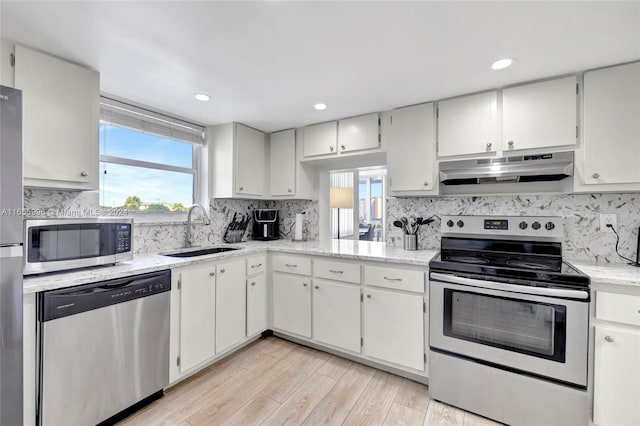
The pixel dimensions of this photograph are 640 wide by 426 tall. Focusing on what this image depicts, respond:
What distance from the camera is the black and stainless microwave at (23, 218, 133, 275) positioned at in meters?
1.43

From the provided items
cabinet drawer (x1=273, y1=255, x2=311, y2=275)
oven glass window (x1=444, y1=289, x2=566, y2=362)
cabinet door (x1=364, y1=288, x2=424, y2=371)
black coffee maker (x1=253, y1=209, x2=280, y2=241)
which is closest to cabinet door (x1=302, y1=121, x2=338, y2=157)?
black coffee maker (x1=253, y1=209, x2=280, y2=241)

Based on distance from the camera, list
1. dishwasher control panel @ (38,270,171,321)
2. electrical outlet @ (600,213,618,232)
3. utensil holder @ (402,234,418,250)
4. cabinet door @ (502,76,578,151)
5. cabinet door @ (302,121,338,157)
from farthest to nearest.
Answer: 1. cabinet door @ (302,121,338,157)
2. utensil holder @ (402,234,418,250)
3. electrical outlet @ (600,213,618,232)
4. cabinet door @ (502,76,578,151)
5. dishwasher control panel @ (38,270,171,321)

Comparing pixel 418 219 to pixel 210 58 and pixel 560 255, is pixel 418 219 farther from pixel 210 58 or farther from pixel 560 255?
pixel 210 58

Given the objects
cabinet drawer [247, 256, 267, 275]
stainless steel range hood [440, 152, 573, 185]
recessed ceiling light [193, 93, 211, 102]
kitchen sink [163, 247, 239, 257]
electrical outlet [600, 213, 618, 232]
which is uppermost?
recessed ceiling light [193, 93, 211, 102]

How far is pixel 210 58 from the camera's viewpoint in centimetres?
168

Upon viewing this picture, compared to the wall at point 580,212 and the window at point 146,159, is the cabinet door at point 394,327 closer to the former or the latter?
the wall at point 580,212

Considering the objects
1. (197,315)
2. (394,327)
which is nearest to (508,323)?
(394,327)

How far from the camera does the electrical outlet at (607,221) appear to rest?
1939 mm

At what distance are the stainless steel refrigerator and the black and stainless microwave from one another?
199mm

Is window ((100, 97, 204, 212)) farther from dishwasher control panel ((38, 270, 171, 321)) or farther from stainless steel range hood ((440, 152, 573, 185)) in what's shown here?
stainless steel range hood ((440, 152, 573, 185))

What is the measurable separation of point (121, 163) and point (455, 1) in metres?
2.60

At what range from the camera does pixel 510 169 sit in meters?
1.96

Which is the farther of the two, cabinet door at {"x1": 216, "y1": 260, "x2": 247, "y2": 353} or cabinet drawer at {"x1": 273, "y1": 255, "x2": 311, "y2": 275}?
cabinet drawer at {"x1": 273, "y1": 255, "x2": 311, "y2": 275}

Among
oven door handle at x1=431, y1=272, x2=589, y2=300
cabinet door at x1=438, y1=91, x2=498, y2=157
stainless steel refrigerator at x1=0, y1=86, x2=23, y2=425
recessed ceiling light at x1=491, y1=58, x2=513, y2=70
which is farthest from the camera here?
cabinet door at x1=438, y1=91, x2=498, y2=157
